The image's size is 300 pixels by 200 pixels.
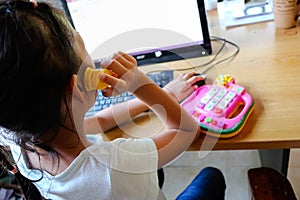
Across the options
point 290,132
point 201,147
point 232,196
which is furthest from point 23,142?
point 232,196

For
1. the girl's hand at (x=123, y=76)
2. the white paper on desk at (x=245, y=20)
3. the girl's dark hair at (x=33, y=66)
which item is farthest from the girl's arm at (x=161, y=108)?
the white paper on desk at (x=245, y=20)

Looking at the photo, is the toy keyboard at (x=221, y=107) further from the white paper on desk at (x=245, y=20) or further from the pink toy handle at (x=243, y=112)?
the white paper on desk at (x=245, y=20)

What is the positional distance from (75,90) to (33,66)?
100mm

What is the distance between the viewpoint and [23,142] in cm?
64

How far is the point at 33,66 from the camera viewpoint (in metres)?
0.53

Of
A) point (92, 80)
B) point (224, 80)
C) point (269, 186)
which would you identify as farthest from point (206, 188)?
point (92, 80)

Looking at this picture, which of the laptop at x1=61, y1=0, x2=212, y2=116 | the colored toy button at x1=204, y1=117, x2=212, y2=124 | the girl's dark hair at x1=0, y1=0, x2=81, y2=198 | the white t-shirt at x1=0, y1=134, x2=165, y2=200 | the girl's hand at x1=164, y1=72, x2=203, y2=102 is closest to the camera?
the girl's dark hair at x1=0, y1=0, x2=81, y2=198

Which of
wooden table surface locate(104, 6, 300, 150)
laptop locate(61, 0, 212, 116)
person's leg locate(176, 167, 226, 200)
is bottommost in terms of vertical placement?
person's leg locate(176, 167, 226, 200)

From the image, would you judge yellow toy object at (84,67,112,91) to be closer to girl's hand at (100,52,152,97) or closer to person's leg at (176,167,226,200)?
girl's hand at (100,52,152,97)

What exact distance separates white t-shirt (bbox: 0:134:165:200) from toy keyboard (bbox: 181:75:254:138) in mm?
141

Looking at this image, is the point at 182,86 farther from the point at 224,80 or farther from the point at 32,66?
the point at 32,66

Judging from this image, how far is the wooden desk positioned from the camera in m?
0.68

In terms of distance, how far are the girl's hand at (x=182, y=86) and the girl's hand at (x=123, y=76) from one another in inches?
5.2

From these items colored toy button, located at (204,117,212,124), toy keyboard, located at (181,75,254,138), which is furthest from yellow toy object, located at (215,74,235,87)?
colored toy button, located at (204,117,212,124)
